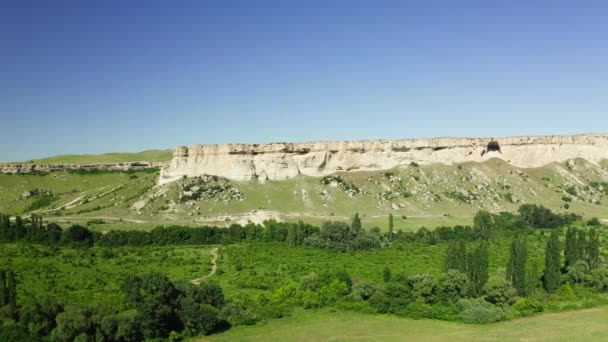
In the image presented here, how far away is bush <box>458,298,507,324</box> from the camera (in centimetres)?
4225

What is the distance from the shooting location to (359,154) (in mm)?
112625

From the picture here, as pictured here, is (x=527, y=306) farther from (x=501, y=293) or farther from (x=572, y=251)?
(x=572, y=251)

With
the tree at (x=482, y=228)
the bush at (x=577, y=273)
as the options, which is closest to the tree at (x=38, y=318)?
the bush at (x=577, y=273)

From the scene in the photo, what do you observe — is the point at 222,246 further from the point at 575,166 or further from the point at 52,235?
the point at 575,166

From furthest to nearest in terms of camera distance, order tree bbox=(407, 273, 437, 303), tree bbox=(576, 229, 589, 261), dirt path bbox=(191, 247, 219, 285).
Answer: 1. tree bbox=(576, 229, 589, 261)
2. dirt path bbox=(191, 247, 219, 285)
3. tree bbox=(407, 273, 437, 303)

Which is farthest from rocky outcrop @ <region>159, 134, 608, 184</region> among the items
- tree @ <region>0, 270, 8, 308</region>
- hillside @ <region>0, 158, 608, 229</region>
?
tree @ <region>0, 270, 8, 308</region>

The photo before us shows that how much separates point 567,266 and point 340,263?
23387mm

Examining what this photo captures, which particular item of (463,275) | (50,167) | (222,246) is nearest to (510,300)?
(463,275)

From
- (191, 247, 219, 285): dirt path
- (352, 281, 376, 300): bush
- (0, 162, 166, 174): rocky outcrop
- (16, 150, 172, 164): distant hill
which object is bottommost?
(191, 247, 219, 285): dirt path

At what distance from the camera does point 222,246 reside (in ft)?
253

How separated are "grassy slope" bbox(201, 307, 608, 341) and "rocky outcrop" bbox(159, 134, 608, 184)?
213 ft

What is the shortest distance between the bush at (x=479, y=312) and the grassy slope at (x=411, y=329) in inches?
36.4

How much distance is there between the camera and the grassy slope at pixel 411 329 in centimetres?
Result: 3722

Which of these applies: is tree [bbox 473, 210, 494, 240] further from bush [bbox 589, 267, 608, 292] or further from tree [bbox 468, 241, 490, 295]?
tree [bbox 468, 241, 490, 295]
